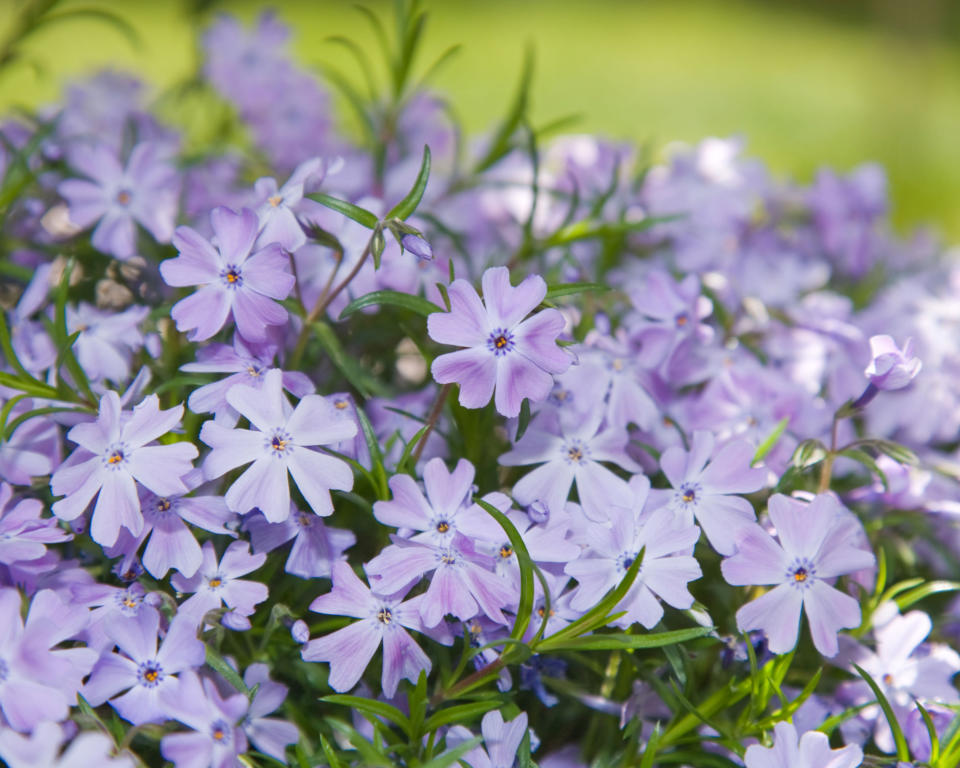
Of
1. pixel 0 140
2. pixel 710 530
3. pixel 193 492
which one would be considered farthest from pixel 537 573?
pixel 0 140

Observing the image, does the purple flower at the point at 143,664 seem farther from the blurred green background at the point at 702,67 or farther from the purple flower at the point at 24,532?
the blurred green background at the point at 702,67

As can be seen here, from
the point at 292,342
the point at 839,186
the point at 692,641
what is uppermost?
the point at 839,186

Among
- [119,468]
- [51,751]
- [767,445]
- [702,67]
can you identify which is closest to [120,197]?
[119,468]

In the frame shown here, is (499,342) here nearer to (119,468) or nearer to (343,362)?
(343,362)

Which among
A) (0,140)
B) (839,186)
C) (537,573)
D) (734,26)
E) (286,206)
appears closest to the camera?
(537,573)

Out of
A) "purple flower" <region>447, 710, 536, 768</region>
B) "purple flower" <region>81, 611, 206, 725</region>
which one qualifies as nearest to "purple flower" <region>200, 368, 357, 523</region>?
"purple flower" <region>81, 611, 206, 725</region>

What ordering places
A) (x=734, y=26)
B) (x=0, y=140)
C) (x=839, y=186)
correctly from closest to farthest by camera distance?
1. (x=0, y=140)
2. (x=839, y=186)
3. (x=734, y=26)

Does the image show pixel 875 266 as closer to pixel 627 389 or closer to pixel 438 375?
pixel 627 389
